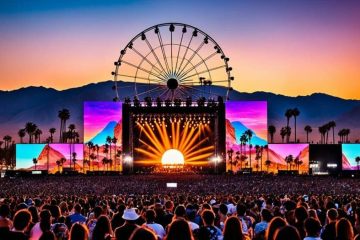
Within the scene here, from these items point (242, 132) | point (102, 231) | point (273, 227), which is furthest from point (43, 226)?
point (242, 132)

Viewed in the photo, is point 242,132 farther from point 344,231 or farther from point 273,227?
point 273,227

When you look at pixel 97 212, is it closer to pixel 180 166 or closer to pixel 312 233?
pixel 312 233

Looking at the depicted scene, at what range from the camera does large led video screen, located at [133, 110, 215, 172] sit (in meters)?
62.3

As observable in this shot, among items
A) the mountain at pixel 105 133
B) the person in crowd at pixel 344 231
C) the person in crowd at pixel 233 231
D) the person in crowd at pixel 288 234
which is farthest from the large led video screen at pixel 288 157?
the person in crowd at pixel 288 234

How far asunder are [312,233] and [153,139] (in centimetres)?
5600

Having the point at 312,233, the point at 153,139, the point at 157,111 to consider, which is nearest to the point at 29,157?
the point at 153,139

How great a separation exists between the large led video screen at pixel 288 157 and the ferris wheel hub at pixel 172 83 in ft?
84.9

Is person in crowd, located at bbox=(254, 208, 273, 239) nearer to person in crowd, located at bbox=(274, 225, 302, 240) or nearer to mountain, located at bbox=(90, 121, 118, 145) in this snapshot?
person in crowd, located at bbox=(274, 225, 302, 240)

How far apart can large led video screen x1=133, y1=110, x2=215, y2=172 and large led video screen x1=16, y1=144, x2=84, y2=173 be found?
567 inches

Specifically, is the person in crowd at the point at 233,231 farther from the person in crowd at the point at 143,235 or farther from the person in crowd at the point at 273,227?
the person in crowd at the point at 143,235

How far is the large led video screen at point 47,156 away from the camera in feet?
250

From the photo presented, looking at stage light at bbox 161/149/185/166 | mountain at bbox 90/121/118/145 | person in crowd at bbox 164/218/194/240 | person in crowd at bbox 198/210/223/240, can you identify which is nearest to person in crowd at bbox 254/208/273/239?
person in crowd at bbox 198/210/223/240

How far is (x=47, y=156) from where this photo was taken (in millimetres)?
78438

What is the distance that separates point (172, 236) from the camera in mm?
5957
